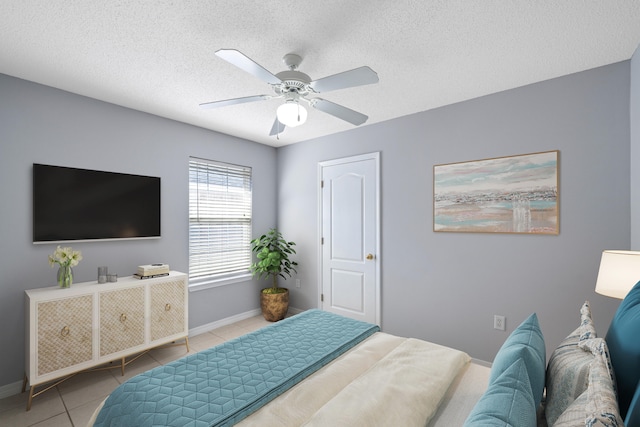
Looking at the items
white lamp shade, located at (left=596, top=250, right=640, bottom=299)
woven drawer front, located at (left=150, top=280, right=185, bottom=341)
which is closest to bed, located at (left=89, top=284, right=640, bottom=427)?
white lamp shade, located at (left=596, top=250, right=640, bottom=299)

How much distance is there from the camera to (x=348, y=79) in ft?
5.71

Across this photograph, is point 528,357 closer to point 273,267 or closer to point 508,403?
point 508,403

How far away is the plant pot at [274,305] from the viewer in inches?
157

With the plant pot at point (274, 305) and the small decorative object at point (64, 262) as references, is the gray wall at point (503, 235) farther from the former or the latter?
the small decorative object at point (64, 262)

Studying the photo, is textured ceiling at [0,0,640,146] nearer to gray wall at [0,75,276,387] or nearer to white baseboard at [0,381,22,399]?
gray wall at [0,75,276,387]

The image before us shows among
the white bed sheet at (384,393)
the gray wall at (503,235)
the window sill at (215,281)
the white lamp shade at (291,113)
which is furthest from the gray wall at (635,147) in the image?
the window sill at (215,281)

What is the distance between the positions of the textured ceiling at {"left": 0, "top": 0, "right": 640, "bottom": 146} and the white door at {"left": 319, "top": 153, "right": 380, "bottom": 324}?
1162 millimetres

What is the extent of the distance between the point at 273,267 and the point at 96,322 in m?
1.99

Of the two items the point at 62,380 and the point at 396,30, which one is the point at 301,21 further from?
the point at 62,380

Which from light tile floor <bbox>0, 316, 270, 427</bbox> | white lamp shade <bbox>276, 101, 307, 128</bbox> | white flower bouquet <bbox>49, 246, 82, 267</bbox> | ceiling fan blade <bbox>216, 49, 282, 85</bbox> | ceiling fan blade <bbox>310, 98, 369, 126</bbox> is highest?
ceiling fan blade <bbox>216, 49, 282, 85</bbox>

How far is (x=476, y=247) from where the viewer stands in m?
2.83

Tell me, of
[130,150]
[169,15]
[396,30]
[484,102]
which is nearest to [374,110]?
[484,102]

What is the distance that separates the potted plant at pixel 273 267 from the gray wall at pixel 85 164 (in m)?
0.44

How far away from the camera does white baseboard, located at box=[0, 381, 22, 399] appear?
234cm
